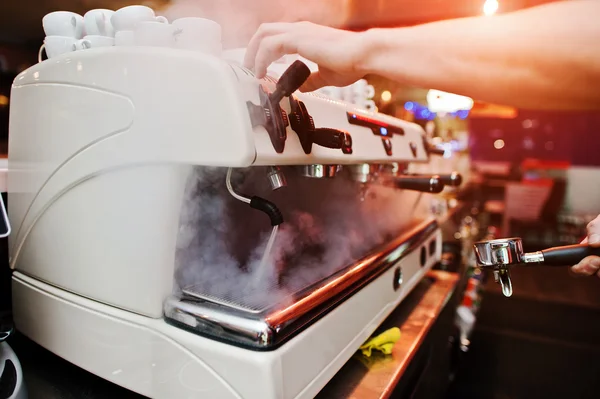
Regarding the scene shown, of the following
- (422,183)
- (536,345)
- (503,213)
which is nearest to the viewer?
(422,183)

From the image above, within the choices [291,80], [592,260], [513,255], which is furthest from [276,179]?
[592,260]

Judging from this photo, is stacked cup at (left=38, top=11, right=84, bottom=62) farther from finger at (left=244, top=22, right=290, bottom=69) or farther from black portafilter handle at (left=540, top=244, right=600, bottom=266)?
black portafilter handle at (left=540, top=244, right=600, bottom=266)

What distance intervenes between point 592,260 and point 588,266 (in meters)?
0.03

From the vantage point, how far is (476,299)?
2.71 m

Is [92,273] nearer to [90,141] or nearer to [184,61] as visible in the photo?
[90,141]

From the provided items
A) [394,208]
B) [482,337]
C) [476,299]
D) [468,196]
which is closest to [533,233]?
[468,196]

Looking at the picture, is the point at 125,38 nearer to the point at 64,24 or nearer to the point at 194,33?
the point at 194,33

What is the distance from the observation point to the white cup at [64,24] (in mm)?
897

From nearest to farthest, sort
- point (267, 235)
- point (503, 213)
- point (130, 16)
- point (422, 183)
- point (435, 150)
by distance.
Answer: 1. point (130, 16)
2. point (267, 235)
3. point (422, 183)
4. point (435, 150)
5. point (503, 213)

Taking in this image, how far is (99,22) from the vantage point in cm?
88

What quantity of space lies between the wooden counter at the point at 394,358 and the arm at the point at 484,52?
56 cm

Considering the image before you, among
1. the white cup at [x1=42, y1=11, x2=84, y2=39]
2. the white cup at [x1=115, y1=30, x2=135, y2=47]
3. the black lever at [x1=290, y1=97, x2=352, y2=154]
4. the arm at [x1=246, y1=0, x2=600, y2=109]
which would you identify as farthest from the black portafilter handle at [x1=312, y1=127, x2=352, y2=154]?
the white cup at [x1=42, y1=11, x2=84, y2=39]

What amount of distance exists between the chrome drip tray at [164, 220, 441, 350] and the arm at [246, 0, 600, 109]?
0.37 metres

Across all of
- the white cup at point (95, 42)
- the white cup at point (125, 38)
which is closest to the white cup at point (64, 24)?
the white cup at point (95, 42)
